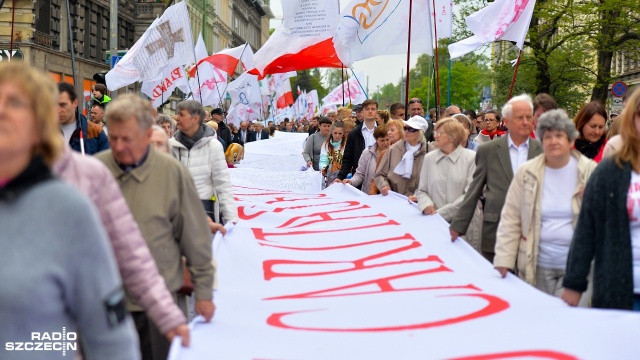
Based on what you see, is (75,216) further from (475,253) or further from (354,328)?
(475,253)

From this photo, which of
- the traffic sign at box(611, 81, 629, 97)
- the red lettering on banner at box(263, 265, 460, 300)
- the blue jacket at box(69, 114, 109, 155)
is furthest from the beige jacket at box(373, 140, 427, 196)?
the traffic sign at box(611, 81, 629, 97)

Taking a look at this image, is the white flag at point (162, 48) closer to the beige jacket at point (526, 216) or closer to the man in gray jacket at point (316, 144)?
the man in gray jacket at point (316, 144)

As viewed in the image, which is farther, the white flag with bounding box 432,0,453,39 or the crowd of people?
the white flag with bounding box 432,0,453,39

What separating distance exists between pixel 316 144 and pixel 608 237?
37.6 feet

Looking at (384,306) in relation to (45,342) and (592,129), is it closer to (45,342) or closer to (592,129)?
(592,129)

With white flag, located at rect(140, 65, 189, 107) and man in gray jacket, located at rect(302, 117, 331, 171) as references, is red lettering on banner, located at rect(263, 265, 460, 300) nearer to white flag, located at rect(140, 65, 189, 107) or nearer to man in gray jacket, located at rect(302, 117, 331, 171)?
man in gray jacket, located at rect(302, 117, 331, 171)

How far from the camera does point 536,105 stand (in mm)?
7734

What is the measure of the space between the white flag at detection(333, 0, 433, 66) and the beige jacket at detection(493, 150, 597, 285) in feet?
23.9

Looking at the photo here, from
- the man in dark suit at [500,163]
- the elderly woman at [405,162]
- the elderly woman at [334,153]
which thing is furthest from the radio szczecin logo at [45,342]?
the elderly woman at [334,153]

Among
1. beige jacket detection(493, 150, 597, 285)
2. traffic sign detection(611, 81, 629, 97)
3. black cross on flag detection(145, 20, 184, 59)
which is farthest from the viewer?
traffic sign detection(611, 81, 629, 97)

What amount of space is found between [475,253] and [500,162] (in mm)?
686

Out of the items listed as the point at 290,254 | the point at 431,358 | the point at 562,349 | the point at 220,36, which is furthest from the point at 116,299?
the point at 220,36

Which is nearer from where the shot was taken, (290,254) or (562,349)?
(562,349)

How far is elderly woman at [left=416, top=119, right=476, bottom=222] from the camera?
27.7ft
